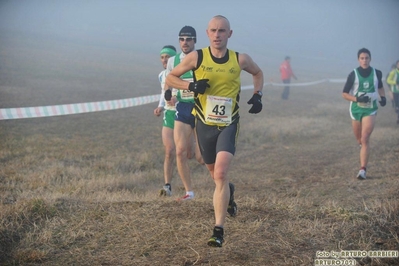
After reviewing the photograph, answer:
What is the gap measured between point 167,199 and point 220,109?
2.05 meters

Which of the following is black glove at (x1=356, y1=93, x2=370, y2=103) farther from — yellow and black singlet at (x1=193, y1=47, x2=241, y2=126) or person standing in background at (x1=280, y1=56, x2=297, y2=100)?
person standing in background at (x1=280, y1=56, x2=297, y2=100)

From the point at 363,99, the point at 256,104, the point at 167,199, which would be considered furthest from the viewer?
the point at 363,99

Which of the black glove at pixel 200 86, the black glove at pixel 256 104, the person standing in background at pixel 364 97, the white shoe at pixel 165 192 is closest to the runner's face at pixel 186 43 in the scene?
the white shoe at pixel 165 192

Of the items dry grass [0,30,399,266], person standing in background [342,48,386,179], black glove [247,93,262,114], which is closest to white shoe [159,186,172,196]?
dry grass [0,30,399,266]

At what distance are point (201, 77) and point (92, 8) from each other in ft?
182

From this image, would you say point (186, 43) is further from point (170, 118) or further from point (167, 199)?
point (167, 199)

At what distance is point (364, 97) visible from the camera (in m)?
9.88

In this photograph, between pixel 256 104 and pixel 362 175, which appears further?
pixel 362 175

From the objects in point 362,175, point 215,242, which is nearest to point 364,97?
point 362,175

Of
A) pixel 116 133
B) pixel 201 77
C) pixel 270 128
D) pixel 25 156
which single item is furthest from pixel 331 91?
pixel 201 77

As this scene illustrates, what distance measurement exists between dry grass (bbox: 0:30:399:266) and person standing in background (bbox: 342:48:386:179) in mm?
775

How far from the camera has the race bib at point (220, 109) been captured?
5816 millimetres

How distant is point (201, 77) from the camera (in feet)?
19.1

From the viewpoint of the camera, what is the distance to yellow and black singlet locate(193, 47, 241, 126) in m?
5.76
